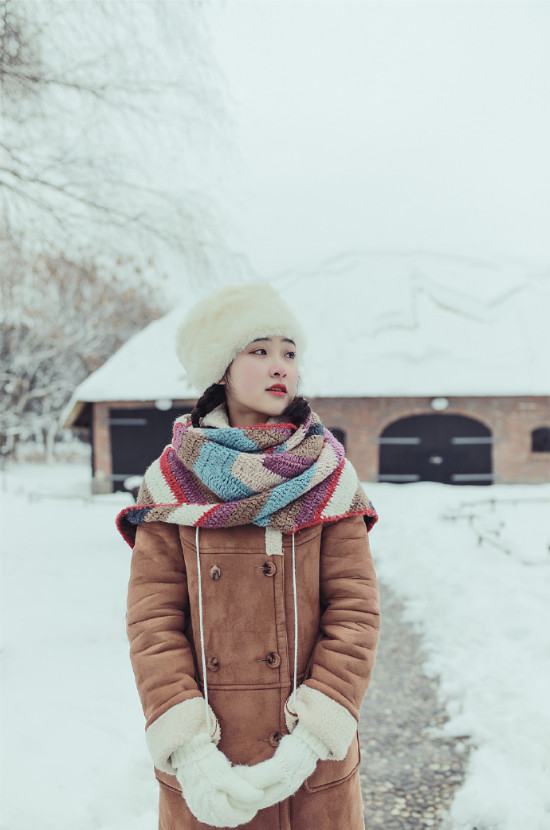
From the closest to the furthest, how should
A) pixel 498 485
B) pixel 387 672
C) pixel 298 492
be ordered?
pixel 298 492
pixel 387 672
pixel 498 485

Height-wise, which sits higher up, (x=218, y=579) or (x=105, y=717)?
(x=218, y=579)

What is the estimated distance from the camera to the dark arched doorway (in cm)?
1427

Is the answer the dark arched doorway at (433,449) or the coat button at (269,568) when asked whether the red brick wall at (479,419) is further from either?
the coat button at (269,568)

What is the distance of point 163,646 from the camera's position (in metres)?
1.49

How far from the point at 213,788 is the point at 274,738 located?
0.23 meters

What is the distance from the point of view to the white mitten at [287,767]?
134 centimetres

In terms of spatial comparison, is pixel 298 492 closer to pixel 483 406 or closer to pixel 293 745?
pixel 293 745

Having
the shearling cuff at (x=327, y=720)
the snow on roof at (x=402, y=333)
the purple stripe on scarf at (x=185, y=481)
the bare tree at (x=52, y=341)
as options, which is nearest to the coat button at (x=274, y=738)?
the shearling cuff at (x=327, y=720)

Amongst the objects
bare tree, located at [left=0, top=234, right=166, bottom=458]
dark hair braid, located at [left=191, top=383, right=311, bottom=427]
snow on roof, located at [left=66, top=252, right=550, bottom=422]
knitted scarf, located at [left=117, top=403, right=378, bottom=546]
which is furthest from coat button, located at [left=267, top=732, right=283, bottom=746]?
bare tree, located at [left=0, top=234, right=166, bottom=458]

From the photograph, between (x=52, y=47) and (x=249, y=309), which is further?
(x=52, y=47)

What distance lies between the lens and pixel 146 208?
6488 millimetres

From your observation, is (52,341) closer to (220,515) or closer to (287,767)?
(220,515)

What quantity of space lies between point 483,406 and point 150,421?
8497 mm

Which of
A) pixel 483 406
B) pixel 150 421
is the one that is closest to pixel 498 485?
pixel 483 406
